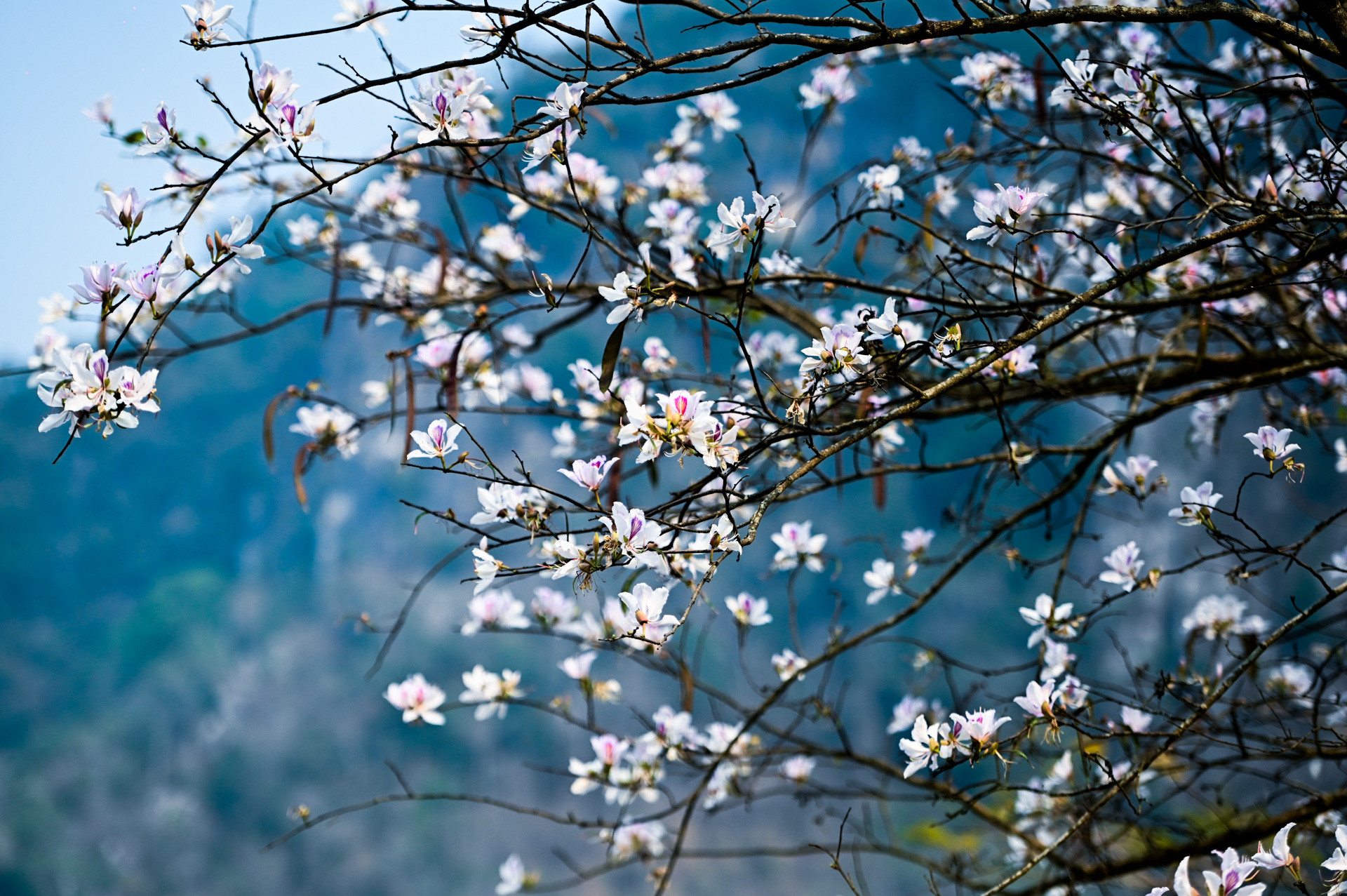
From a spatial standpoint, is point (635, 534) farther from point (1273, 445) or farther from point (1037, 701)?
point (1273, 445)

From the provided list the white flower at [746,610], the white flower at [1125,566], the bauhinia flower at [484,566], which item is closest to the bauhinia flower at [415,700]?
the white flower at [746,610]

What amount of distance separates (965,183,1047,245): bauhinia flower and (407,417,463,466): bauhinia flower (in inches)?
21.4

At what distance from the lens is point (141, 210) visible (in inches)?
28.9

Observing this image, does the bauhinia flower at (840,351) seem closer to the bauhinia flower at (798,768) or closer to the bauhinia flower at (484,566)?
the bauhinia flower at (484,566)

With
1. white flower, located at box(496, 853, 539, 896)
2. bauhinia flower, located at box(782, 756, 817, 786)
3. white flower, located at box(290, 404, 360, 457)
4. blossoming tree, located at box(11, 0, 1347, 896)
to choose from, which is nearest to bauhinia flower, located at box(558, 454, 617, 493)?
blossoming tree, located at box(11, 0, 1347, 896)

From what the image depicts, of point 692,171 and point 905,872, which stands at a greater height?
point 692,171

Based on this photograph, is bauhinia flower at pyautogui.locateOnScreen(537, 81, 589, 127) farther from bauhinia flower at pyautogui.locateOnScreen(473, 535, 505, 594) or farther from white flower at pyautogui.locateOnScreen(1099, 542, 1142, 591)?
white flower at pyautogui.locateOnScreen(1099, 542, 1142, 591)

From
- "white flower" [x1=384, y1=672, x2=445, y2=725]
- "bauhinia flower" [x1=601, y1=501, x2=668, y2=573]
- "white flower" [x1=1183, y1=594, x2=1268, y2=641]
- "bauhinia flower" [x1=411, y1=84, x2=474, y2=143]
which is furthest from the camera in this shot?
"white flower" [x1=1183, y1=594, x2=1268, y2=641]

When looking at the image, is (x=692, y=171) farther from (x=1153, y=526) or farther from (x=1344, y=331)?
(x=1153, y=526)

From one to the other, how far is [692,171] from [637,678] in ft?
11.6

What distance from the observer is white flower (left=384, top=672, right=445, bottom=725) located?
1.31m

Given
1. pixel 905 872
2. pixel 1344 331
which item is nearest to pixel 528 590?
pixel 905 872

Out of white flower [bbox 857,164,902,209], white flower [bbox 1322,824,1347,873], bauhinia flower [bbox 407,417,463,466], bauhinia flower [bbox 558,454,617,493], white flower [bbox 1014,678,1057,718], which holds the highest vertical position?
white flower [bbox 857,164,902,209]

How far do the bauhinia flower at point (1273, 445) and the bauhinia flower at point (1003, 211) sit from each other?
377 mm
